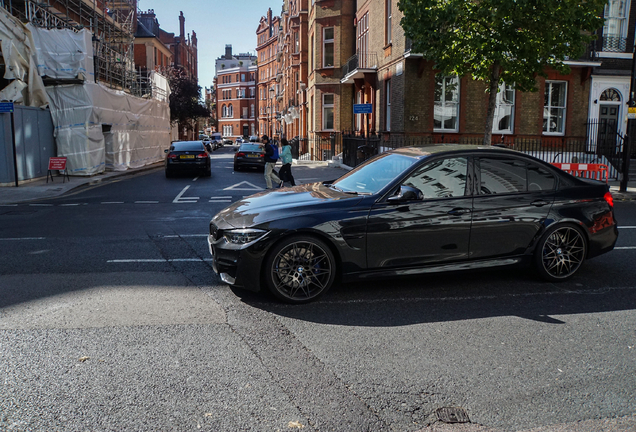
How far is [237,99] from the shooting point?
11550 cm

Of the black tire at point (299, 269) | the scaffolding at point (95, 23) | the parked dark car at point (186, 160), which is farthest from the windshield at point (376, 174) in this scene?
the scaffolding at point (95, 23)

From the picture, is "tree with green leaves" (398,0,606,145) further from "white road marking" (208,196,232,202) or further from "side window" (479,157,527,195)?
"side window" (479,157,527,195)

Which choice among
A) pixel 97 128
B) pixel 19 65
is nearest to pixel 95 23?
pixel 97 128

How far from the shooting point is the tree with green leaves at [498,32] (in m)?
14.4

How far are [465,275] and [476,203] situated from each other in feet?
3.68

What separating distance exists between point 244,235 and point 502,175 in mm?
2990

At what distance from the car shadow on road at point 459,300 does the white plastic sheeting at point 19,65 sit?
1770 cm

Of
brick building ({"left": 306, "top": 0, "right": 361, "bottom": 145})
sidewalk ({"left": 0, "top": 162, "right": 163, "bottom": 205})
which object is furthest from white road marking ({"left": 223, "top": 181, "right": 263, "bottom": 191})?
brick building ({"left": 306, "top": 0, "right": 361, "bottom": 145})

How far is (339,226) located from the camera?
5508 mm

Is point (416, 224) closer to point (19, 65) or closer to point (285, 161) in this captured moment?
point (285, 161)

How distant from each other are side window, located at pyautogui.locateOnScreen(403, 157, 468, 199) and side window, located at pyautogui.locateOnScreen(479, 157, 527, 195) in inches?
9.5

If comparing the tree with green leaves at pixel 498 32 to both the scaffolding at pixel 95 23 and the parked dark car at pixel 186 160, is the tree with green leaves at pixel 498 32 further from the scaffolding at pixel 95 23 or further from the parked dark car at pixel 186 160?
the scaffolding at pixel 95 23

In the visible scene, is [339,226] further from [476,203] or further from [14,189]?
[14,189]

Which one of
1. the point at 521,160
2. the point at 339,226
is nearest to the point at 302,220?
the point at 339,226
